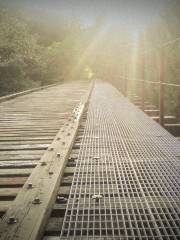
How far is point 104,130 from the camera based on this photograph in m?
3.88

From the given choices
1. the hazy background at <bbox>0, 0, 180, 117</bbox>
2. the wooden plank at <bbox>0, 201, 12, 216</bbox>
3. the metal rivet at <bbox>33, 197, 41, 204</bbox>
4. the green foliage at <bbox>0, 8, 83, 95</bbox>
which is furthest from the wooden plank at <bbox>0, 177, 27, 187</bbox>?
the green foliage at <bbox>0, 8, 83, 95</bbox>

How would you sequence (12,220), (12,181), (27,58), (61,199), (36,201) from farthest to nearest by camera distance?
(27,58) → (12,181) → (61,199) → (36,201) → (12,220)

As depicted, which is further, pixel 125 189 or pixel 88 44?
pixel 88 44

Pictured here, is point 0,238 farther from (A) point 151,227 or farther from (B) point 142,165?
(B) point 142,165

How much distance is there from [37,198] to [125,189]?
0.56 m

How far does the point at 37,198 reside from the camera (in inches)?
72.7

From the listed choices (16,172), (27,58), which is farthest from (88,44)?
(16,172)

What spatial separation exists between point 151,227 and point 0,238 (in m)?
0.71

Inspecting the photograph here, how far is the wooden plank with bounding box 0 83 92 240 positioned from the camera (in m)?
1.51

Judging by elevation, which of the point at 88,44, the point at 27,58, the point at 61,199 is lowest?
the point at 61,199

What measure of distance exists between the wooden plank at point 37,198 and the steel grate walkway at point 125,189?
12 centimetres

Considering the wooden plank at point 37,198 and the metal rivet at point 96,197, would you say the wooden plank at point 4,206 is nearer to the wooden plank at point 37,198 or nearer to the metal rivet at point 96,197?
the wooden plank at point 37,198

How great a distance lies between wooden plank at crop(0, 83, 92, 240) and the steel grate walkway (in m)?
0.12

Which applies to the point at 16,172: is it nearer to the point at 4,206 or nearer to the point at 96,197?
the point at 4,206
